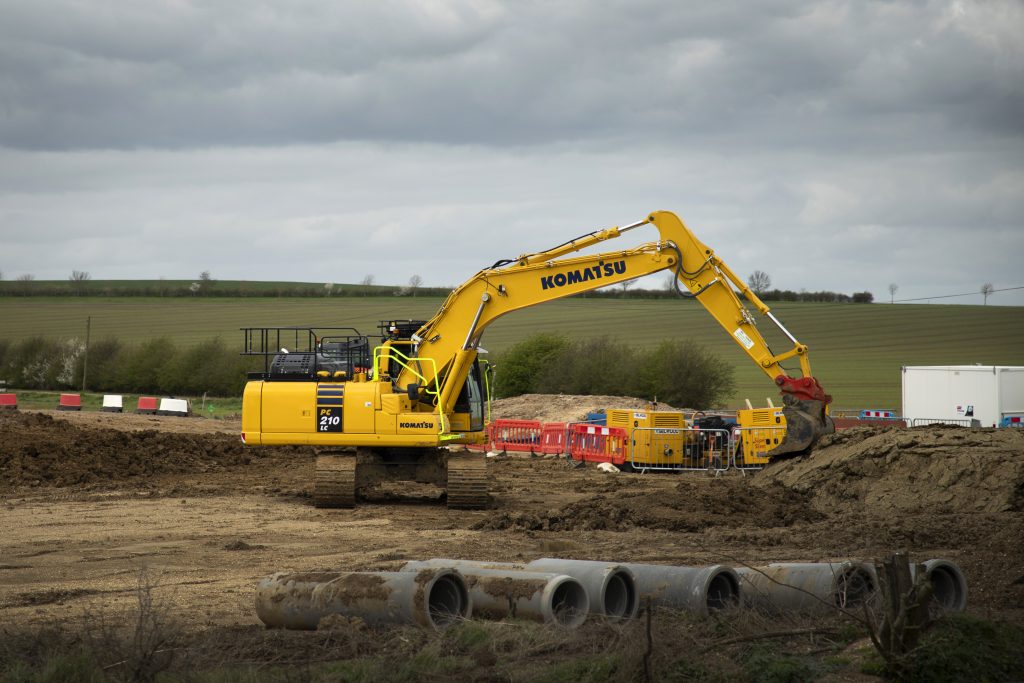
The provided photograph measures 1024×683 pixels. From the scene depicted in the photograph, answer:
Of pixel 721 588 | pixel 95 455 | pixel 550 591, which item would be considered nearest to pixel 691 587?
pixel 721 588

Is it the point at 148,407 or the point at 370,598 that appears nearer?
the point at 370,598

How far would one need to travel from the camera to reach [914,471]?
1798 cm

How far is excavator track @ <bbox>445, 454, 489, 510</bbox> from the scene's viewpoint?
18625 millimetres

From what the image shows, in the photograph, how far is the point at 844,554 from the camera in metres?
14.0

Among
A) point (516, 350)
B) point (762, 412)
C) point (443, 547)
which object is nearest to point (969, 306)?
point (516, 350)

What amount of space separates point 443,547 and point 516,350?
3951 cm

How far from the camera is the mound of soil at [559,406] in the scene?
42.2 meters

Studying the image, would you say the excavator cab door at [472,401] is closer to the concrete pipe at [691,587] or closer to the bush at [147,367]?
the concrete pipe at [691,587]

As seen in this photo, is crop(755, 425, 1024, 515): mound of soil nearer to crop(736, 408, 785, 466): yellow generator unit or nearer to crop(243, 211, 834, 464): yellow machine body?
crop(243, 211, 834, 464): yellow machine body

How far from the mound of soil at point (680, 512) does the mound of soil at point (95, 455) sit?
10.0 meters

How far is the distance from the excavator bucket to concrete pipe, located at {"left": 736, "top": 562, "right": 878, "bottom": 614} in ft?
29.1

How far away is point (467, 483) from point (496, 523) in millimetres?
1979

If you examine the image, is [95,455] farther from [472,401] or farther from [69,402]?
[69,402]

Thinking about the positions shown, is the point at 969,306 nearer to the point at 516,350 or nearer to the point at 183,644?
the point at 516,350
